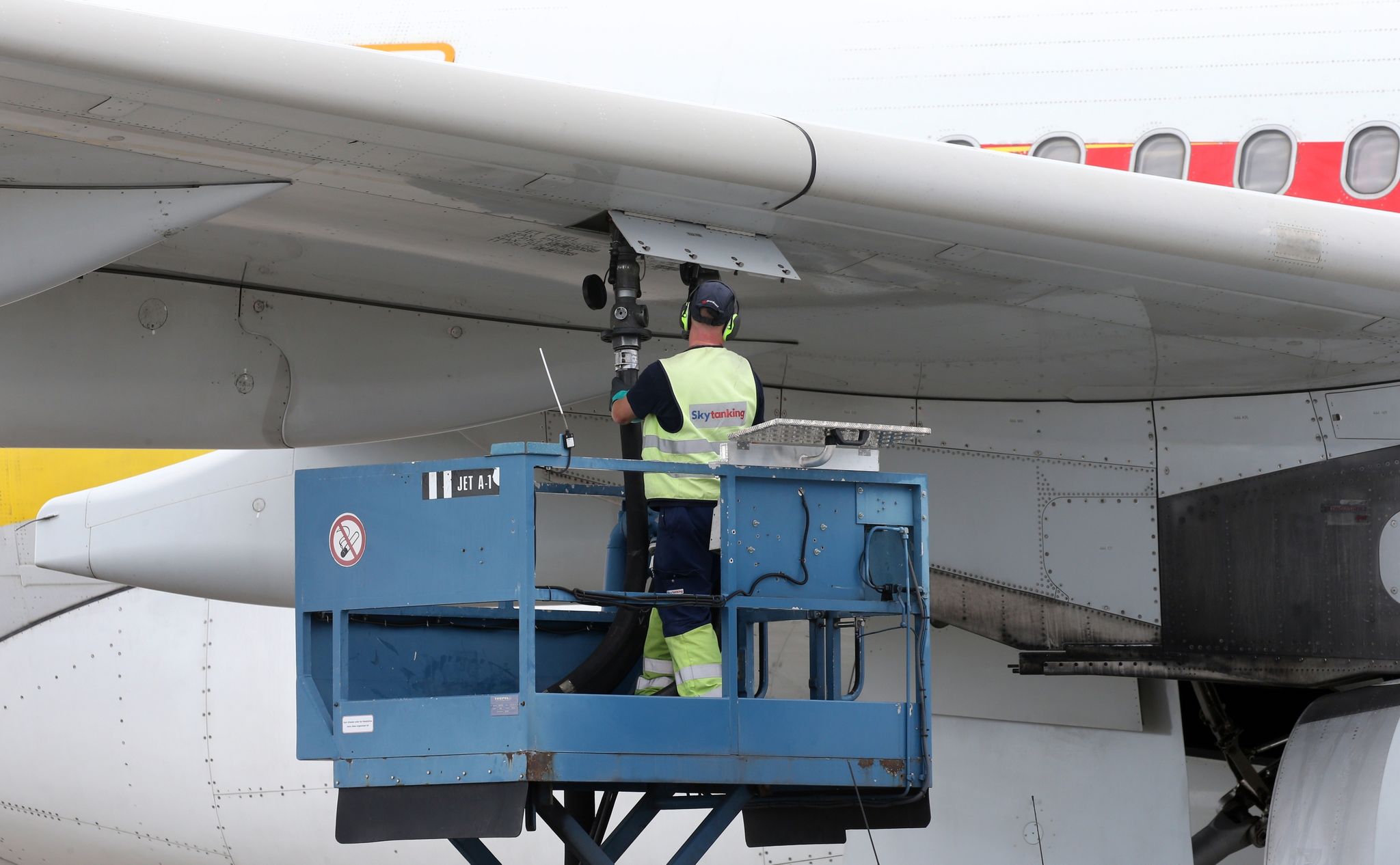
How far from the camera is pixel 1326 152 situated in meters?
6.38

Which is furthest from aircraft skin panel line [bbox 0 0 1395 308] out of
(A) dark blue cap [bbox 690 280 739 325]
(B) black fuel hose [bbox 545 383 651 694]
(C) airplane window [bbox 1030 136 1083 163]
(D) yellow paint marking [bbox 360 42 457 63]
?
(D) yellow paint marking [bbox 360 42 457 63]

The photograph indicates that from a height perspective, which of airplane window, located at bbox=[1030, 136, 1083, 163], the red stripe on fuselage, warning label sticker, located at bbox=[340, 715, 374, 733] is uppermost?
airplane window, located at bbox=[1030, 136, 1083, 163]

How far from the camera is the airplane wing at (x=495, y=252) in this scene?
4.16 m

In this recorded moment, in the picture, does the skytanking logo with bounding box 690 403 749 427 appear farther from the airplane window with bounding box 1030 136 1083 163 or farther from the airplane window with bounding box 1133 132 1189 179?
the airplane window with bounding box 1133 132 1189 179

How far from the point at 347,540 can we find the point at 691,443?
3.82ft

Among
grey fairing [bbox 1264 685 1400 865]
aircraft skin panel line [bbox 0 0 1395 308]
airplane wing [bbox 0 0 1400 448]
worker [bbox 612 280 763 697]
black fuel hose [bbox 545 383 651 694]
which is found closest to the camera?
aircraft skin panel line [bbox 0 0 1395 308]

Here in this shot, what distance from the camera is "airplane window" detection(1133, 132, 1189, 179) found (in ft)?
21.1

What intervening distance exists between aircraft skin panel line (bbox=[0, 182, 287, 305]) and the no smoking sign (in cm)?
Result: 107

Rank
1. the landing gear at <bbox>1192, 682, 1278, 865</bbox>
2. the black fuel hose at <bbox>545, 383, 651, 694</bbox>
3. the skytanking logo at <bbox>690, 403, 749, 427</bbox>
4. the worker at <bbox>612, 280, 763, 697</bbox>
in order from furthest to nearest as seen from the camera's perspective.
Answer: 1. the landing gear at <bbox>1192, 682, 1278, 865</bbox>
2. the black fuel hose at <bbox>545, 383, 651, 694</bbox>
3. the skytanking logo at <bbox>690, 403, 749, 427</bbox>
4. the worker at <bbox>612, 280, 763, 697</bbox>

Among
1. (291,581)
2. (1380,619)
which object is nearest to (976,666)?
(1380,619)

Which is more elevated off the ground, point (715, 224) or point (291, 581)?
point (715, 224)

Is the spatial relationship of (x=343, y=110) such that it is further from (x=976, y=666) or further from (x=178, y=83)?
(x=976, y=666)

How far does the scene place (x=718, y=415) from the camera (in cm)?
474

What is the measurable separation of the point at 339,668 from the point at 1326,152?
482cm
